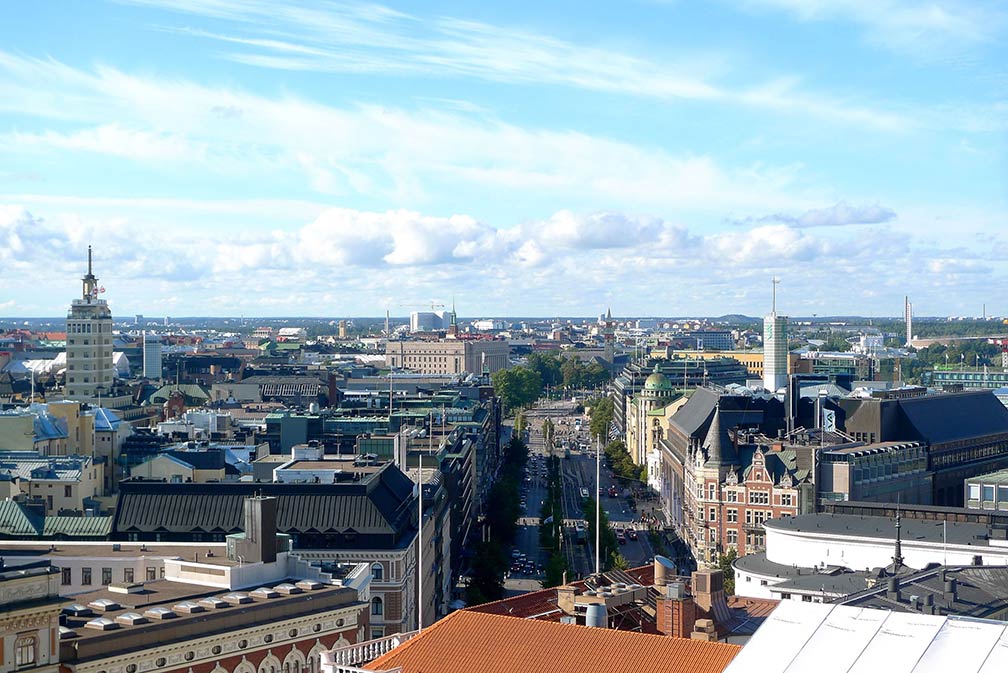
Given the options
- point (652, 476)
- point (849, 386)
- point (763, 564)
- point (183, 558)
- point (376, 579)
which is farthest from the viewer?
point (849, 386)

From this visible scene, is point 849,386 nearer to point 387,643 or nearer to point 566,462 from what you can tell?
point 566,462

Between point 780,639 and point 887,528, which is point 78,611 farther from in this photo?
point 887,528

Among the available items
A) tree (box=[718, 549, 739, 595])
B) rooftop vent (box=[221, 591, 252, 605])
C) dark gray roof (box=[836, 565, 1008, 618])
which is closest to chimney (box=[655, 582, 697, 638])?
dark gray roof (box=[836, 565, 1008, 618])

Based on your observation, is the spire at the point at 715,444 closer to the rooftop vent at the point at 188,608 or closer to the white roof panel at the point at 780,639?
the rooftop vent at the point at 188,608

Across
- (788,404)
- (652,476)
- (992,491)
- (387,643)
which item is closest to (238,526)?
(387,643)

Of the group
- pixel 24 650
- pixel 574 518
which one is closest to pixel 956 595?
Result: pixel 24 650

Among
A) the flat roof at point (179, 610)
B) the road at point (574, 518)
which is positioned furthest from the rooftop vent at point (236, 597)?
the road at point (574, 518)

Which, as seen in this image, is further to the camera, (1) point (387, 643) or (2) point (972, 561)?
(2) point (972, 561)
